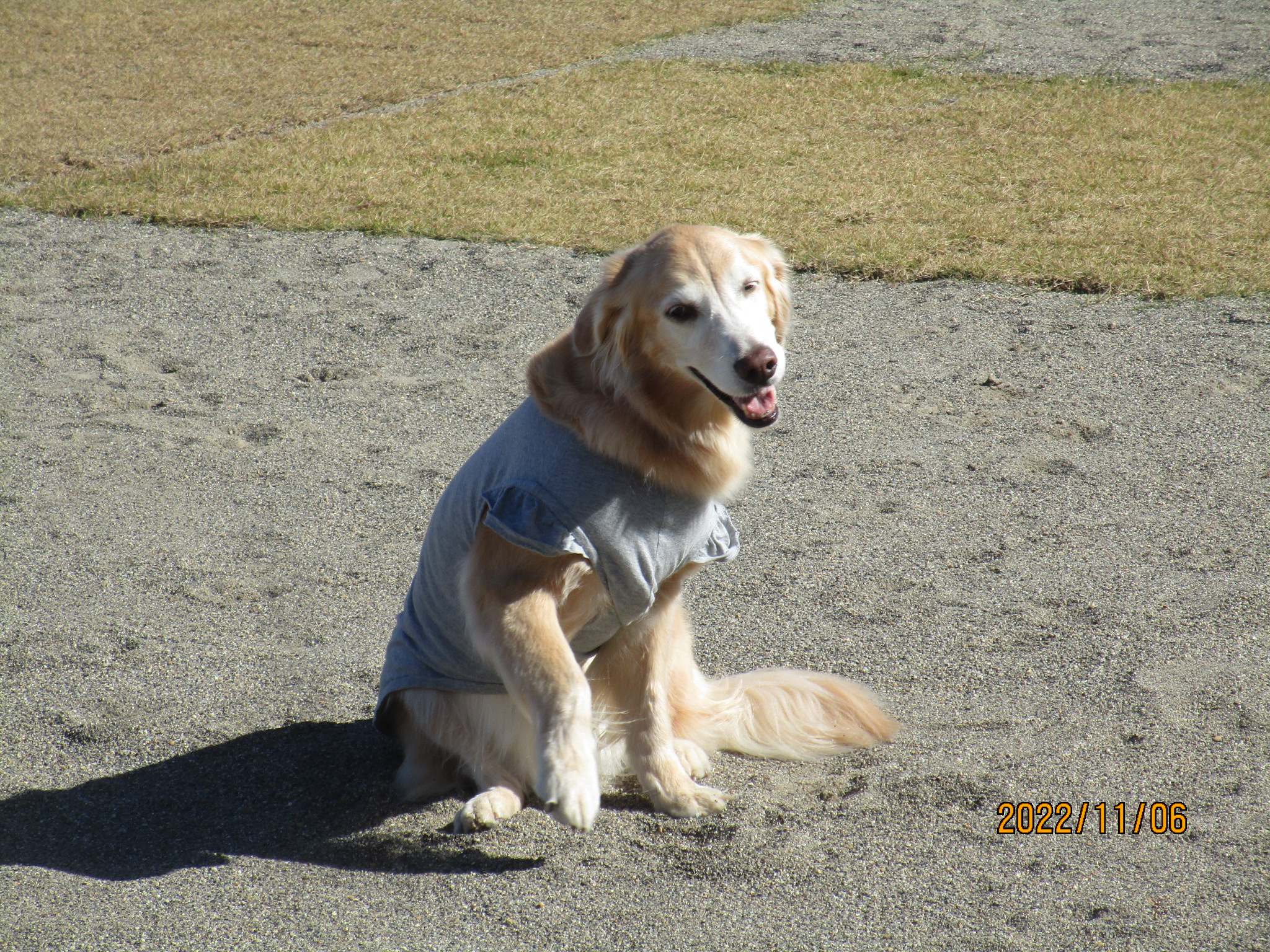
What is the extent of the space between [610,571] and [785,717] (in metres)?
0.71

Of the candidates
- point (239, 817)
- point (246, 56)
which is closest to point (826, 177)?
point (239, 817)

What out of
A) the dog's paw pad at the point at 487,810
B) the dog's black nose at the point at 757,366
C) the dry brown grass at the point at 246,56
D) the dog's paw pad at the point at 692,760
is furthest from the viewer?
the dry brown grass at the point at 246,56

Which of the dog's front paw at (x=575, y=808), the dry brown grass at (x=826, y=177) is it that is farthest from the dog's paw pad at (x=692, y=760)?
the dry brown grass at (x=826, y=177)

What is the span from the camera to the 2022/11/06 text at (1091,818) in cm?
237

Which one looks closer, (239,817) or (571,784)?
(571,784)

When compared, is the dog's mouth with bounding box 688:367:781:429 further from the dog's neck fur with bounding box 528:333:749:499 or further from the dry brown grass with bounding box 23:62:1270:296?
the dry brown grass with bounding box 23:62:1270:296

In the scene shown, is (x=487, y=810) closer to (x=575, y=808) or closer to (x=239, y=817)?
(x=575, y=808)

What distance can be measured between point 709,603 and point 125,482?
2.33 meters

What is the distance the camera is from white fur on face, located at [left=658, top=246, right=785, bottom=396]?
2346 millimetres

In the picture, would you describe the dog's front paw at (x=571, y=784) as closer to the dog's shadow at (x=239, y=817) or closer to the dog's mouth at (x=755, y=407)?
the dog's shadow at (x=239, y=817)

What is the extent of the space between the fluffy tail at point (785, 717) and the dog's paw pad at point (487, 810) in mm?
467

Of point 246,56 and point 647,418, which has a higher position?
point 246,56

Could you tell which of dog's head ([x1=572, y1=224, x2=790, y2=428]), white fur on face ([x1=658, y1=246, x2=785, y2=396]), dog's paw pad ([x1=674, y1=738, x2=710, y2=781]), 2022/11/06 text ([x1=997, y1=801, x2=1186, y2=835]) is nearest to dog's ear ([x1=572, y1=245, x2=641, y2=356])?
dog's head ([x1=572, y1=224, x2=790, y2=428])

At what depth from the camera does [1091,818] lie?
7.92 ft
